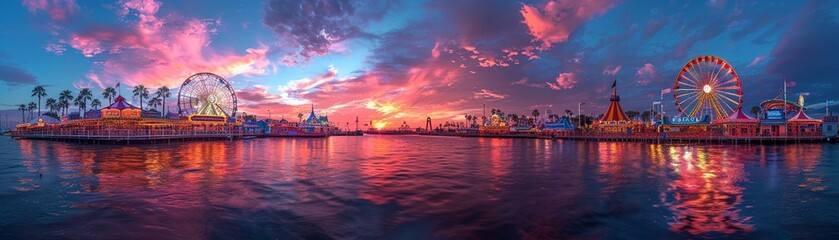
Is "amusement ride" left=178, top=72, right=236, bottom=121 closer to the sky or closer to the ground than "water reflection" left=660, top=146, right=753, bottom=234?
closer to the sky

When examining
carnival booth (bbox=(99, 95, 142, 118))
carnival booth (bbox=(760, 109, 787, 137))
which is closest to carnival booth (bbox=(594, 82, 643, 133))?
carnival booth (bbox=(760, 109, 787, 137))

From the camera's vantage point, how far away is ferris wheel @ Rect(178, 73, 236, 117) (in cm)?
7500

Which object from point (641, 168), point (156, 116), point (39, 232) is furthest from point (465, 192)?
point (156, 116)

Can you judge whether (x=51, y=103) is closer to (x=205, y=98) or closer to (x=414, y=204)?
(x=205, y=98)

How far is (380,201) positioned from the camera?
1439cm

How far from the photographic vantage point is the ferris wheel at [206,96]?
246 ft

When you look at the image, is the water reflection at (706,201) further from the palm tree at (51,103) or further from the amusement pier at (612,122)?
the palm tree at (51,103)

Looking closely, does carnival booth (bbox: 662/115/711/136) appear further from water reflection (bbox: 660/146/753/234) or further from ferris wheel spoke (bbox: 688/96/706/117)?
water reflection (bbox: 660/146/753/234)

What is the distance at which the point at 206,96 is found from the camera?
253 ft

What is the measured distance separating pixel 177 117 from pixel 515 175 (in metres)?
69.7

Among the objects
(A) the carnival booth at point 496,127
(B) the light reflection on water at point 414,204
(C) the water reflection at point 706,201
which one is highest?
(A) the carnival booth at point 496,127

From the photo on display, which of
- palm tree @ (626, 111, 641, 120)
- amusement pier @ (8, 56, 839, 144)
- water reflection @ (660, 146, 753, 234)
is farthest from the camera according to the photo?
palm tree @ (626, 111, 641, 120)

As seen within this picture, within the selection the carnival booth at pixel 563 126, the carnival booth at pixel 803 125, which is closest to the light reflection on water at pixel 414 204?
the carnival booth at pixel 803 125

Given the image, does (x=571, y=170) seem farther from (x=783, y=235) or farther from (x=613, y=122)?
(x=613, y=122)
